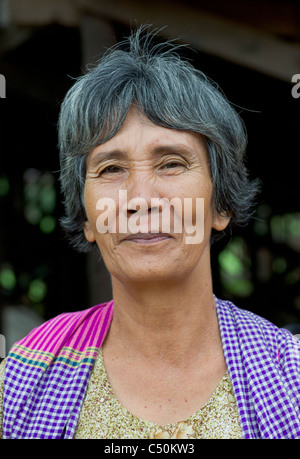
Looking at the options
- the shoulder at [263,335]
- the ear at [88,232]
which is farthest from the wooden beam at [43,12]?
the shoulder at [263,335]

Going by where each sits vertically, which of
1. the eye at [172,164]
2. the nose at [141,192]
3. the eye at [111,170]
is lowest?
the nose at [141,192]

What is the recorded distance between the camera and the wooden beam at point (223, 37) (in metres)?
2.94

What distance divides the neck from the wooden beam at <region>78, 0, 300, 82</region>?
1541 mm

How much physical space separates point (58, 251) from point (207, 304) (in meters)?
5.25

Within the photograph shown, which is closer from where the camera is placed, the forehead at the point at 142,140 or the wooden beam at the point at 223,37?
the forehead at the point at 142,140

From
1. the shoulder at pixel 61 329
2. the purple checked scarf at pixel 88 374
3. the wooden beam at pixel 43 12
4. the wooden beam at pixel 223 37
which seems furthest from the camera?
the wooden beam at pixel 43 12

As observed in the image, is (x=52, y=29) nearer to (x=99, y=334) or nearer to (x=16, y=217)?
(x=99, y=334)

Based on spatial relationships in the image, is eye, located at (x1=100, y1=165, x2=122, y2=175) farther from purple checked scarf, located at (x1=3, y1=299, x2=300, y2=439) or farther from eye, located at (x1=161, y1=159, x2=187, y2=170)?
purple checked scarf, located at (x1=3, y1=299, x2=300, y2=439)

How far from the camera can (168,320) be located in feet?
5.95

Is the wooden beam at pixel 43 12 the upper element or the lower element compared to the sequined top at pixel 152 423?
upper

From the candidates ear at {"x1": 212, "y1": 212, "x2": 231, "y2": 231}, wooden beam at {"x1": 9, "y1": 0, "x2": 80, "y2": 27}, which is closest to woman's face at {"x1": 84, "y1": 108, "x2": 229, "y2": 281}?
ear at {"x1": 212, "y1": 212, "x2": 231, "y2": 231}

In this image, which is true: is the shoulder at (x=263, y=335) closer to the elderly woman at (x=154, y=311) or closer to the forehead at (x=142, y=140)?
the elderly woman at (x=154, y=311)

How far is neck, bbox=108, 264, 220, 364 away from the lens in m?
1.79

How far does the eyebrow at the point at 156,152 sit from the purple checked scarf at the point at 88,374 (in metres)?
0.54
